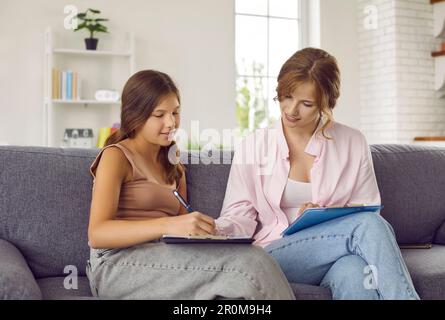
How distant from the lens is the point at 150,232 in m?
1.67

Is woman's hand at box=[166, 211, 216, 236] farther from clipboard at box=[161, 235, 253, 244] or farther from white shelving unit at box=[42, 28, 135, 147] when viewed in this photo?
white shelving unit at box=[42, 28, 135, 147]

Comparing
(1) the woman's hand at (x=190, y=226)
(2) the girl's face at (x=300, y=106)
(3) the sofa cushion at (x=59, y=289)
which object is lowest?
(3) the sofa cushion at (x=59, y=289)

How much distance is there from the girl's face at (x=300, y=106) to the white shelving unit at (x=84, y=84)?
3.35 meters

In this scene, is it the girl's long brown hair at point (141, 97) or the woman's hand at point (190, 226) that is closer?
the woman's hand at point (190, 226)

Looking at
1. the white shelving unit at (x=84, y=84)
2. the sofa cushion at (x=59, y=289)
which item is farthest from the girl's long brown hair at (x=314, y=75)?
the white shelving unit at (x=84, y=84)

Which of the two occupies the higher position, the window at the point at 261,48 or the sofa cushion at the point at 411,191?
the window at the point at 261,48

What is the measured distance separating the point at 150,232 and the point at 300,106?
80 centimetres

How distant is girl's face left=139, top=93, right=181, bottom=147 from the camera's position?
198 cm

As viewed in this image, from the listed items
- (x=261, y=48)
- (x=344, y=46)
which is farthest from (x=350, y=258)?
(x=344, y=46)

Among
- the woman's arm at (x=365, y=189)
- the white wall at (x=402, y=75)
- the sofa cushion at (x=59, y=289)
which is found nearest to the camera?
the sofa cushion at (x=59, y=289)

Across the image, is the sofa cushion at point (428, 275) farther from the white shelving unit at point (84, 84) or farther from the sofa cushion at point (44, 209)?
the white shelving unit at point (84, 84)

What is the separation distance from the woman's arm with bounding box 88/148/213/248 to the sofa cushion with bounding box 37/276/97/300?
0.21 metres

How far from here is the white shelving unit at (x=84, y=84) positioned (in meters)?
5.33

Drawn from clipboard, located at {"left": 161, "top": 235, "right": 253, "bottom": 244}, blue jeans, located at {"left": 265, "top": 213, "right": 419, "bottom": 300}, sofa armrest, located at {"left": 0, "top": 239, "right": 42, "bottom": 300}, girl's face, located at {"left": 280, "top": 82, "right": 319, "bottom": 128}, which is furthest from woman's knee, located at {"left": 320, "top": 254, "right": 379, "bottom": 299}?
sofa armrest, located at {"left": 0, "top": 239, "right": 42, "bottom": 300}
